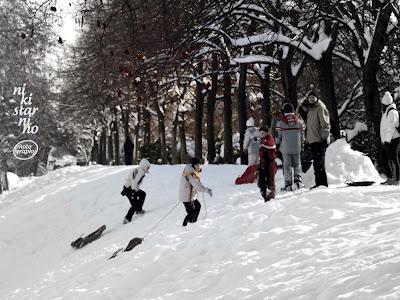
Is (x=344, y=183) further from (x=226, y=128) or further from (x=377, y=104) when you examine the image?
(x=226, y=128)

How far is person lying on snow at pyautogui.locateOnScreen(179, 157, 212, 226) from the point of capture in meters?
11.7

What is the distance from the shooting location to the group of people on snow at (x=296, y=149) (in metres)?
11.5

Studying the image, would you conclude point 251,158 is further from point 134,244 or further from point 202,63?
point 202,63

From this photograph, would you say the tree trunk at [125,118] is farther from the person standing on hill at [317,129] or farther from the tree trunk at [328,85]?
the person standing on hill at [317,129]

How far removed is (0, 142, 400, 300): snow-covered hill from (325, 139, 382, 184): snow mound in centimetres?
2

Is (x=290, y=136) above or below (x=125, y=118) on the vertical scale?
below

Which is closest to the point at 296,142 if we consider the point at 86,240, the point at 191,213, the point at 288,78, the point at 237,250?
the point at 191,213

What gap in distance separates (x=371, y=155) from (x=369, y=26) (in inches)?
197

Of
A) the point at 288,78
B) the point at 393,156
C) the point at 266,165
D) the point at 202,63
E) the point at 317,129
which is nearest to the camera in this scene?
the point at 317,129

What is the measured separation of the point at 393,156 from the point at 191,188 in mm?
4749

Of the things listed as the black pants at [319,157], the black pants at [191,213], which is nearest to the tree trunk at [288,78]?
the black pants at [319,157]

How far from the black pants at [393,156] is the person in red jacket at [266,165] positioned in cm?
303

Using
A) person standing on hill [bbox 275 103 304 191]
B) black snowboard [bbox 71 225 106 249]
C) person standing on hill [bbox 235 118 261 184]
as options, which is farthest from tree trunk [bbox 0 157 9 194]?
person standing on hill [bbox 275 103 304 191]

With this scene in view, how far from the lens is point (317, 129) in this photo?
11523mm
